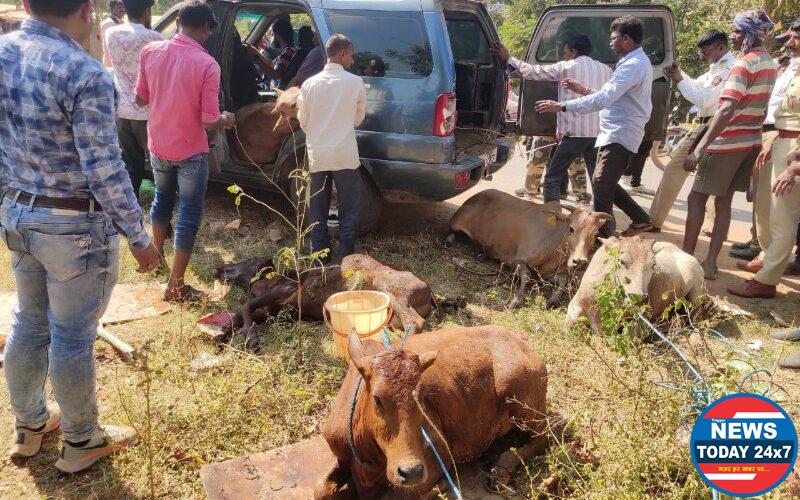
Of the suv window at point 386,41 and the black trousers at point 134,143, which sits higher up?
the suv window at point 386,41

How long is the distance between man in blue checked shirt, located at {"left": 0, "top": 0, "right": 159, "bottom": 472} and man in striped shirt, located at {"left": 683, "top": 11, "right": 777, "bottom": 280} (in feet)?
14.8

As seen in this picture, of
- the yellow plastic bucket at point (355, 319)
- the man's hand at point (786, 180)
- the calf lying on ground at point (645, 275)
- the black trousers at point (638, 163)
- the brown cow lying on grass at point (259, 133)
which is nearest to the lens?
the yellow plastic bucket at point (355, 319)

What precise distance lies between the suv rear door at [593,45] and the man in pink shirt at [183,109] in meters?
3.70

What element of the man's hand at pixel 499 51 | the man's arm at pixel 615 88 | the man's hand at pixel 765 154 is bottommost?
the man's hand at pixel 765 154

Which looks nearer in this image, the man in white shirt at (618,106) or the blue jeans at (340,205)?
the blue jeans at (340,205)

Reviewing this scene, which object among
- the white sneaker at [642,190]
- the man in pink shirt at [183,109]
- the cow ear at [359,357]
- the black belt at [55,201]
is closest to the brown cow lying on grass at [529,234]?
the cow ear at [359,357]

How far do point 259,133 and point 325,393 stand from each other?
333cm

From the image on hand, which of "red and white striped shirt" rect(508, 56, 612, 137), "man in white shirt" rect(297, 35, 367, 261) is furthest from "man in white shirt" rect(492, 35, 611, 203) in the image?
"man in white shirt" rect(297, 35, 367, 261)

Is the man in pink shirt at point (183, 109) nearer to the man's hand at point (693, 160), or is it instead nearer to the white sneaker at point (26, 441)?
the white sneaker at point (26, 441)

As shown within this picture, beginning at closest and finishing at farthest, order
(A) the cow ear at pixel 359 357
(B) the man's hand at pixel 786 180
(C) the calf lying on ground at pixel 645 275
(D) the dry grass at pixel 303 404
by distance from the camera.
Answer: (A) the cow ear at pixel 359 357, (D) the dry grass at pixel 303 404, (C) the calf lying on ground at pixel 645 275, (B) the man's hand at pixel 786 180

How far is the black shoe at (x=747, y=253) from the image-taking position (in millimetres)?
5852

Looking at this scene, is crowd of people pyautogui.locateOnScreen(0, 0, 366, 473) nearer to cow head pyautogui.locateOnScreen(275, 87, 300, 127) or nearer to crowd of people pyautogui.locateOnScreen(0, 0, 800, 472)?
crowd of people pyautogui.locateOnScreen(0, 0, 800, 472)

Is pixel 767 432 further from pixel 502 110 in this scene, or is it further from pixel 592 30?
pixel 592 30

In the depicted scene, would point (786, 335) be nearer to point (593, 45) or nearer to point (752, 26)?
point (752, 26)
